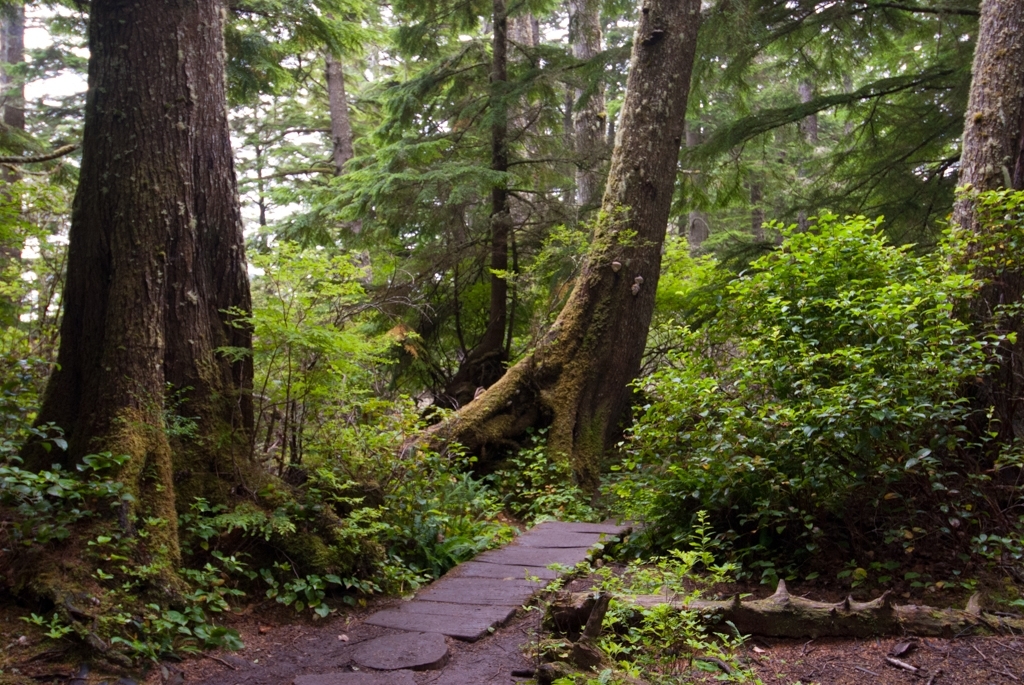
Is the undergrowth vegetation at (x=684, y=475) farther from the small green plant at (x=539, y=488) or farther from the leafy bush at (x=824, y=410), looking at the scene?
the small green plant at (x=539, y=488)

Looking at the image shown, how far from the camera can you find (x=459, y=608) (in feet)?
14.0

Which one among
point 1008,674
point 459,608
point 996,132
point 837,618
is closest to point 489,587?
point 459,608

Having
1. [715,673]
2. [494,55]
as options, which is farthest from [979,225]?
[494,55]

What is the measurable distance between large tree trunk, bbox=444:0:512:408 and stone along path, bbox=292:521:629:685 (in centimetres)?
452

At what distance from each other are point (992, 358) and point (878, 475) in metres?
1.18

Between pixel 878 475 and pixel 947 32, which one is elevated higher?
pixel 947 32

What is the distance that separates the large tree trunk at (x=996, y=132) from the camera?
16.4ft

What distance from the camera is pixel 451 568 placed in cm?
525

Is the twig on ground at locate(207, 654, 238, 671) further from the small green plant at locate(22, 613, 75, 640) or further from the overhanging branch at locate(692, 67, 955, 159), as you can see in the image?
the overhanging branch at locate(692, 67, 955, 159)

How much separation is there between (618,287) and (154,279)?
5.10 meters

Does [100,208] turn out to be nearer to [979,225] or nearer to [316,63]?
[979,225]

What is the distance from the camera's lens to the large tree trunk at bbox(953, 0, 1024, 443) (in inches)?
196

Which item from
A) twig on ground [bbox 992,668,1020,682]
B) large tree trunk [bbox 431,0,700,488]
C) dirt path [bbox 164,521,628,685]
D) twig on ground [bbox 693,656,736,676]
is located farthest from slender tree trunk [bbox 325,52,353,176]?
twig on ground [bbox 992,668,1020,682]

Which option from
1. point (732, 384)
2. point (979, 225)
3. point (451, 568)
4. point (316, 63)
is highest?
point (316, 63)
